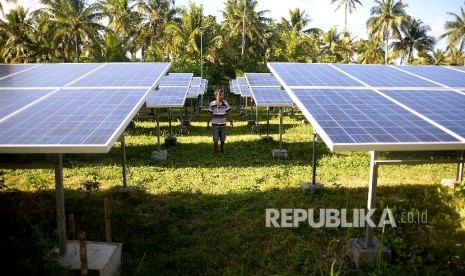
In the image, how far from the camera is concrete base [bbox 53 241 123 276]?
5352 mm

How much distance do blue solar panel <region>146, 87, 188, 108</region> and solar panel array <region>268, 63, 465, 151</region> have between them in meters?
5.52

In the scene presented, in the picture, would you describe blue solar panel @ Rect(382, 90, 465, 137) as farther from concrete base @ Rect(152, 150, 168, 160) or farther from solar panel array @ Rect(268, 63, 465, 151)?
concrete base @ Rect(152, 150, 168, 160)

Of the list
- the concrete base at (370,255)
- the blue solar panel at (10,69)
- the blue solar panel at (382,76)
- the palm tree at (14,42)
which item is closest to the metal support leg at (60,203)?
the concrete base at (370,255)

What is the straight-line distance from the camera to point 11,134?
17.4 feet

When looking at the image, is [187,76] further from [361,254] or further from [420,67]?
[361,254]

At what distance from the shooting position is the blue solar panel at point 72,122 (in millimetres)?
4893

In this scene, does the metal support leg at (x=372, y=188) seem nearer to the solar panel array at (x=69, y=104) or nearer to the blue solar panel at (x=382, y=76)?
the blue solar panel at (x=382, y=76)

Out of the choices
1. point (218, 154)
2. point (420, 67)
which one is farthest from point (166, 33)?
point (420, 67)

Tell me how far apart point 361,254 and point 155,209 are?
4.59m

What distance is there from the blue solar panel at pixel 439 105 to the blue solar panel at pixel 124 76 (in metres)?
5.21

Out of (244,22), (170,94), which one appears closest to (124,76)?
(170,94)

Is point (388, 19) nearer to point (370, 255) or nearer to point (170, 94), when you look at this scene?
point (170, 94)

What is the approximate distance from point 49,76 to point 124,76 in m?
1.81

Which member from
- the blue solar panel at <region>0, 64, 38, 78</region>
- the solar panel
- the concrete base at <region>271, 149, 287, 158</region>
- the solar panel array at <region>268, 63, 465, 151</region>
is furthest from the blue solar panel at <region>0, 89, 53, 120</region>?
the solar panel
